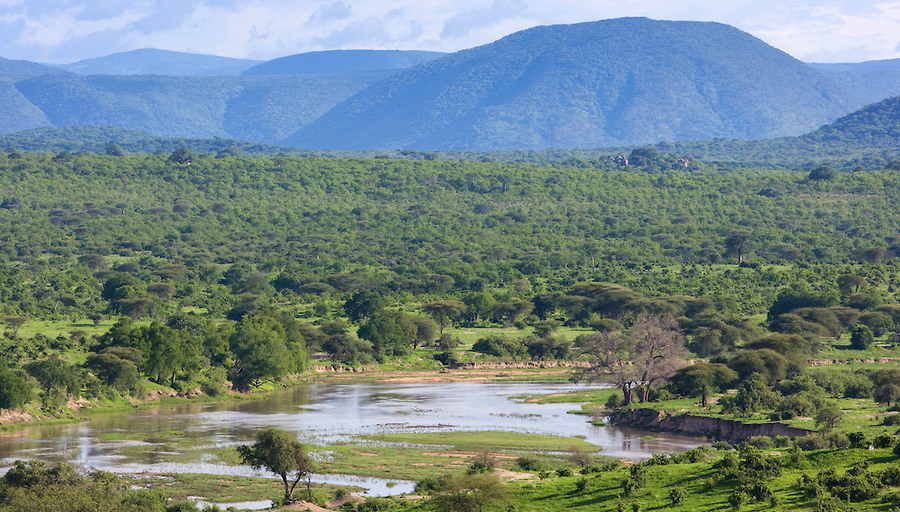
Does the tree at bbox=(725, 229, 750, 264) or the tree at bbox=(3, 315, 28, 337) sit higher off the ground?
the tree at bbox=(725, 229, 750, 264)

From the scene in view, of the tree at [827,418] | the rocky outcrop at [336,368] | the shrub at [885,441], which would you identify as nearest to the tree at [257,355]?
the rocky outcrop at [336,368]

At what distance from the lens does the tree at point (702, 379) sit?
2489 inches

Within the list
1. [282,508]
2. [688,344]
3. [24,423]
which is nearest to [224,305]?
[688,344]

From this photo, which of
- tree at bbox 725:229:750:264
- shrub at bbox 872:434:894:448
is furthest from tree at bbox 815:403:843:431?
tree at bbox 725:229:750:264

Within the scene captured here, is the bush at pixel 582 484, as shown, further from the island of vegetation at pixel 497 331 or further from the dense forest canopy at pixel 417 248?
the dense forest canopy at pixel 417 248

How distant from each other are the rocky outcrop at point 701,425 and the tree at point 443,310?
45.6 meters

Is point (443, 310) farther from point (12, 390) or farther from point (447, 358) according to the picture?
point (12, 390)

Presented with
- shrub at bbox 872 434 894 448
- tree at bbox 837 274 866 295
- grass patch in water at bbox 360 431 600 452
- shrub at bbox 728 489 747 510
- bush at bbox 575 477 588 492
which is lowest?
grass patch in water at bbox 360 431 600 452

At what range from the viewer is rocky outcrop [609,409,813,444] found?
54.3m

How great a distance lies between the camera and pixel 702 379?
6306 cm

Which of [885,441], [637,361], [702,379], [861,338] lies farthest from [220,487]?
[861,338]

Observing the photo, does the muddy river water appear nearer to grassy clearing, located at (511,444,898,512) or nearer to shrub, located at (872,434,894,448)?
grassy clearing, located at (511,444,898,512)

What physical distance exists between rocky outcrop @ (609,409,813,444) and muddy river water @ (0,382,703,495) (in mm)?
1234

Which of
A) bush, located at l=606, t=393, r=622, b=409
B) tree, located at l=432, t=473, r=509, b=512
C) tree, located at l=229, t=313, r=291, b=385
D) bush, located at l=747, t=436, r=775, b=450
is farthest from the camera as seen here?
tree, located at l=229, t=313, r=291, b=385
